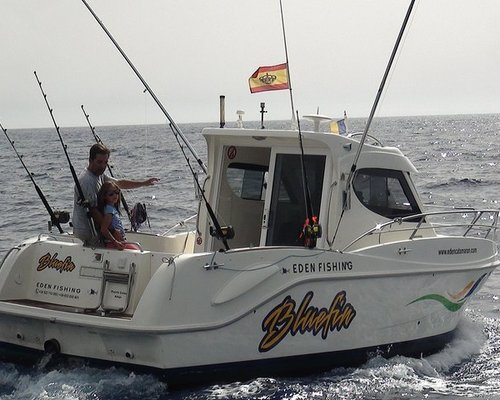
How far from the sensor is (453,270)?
9.34 meters

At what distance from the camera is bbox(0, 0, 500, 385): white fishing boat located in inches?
304

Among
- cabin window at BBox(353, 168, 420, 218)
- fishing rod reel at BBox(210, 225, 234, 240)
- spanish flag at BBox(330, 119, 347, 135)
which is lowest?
fishing rod reel at BBox(210, 225, 234, 240)

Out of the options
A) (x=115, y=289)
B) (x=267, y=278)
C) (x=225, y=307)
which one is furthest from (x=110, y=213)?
(x=267, y=278)

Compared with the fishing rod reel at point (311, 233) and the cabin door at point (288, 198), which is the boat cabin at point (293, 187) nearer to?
the cabin door at point (288, 198)

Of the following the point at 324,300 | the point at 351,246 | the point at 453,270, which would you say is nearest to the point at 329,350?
the point at 324,300

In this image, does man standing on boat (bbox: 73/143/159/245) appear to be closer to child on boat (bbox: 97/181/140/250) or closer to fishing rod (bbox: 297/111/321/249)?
child on boat (bbox: 97/181/140/250)

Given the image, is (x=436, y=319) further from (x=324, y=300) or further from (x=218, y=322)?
(x=218, y=322)

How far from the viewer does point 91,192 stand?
8.39 meters

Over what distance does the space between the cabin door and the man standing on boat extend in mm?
1663

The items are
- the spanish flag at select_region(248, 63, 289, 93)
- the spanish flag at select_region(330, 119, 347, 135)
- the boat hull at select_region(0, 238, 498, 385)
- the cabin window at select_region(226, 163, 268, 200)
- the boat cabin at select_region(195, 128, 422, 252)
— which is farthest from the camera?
the spanish flag at select_region(330, 119, 347, 135)

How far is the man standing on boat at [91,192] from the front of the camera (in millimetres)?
8312

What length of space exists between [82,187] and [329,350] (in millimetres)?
2741

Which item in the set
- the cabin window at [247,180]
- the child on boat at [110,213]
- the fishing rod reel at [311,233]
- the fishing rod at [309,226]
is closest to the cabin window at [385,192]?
the fishing rod at [309,226]

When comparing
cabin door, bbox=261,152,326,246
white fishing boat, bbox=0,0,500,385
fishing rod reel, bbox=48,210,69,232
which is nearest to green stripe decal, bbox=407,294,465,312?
white fishing boat, bbox=0,0,500,385
